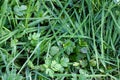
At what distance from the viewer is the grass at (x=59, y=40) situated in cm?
195

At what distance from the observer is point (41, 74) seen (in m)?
1.95

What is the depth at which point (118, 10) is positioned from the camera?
2178 millimetres

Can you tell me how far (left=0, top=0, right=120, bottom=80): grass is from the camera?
195 cm

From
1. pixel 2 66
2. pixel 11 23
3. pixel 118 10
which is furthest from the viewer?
pixel 118 10

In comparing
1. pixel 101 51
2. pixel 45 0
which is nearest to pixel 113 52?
pixel 101 51

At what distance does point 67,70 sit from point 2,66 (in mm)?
387

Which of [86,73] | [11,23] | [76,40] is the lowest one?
[86,73]

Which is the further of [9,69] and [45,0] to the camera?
[45,0]

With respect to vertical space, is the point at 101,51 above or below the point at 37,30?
below

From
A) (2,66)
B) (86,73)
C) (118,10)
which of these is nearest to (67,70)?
(86,73)

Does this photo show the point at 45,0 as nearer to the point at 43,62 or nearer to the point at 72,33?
the point at 72,33

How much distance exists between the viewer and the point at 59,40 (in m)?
2.07

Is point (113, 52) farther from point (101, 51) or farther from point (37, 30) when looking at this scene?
point (37, 30)

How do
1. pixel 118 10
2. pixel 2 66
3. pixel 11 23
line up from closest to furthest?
pixel 2 66, pixel 11 23, pixel 118 10
